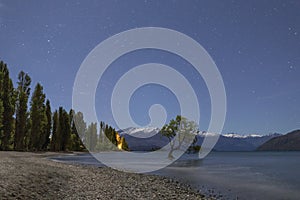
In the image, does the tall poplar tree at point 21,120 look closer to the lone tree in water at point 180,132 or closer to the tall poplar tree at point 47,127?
the tall poplar tree at point 47,127

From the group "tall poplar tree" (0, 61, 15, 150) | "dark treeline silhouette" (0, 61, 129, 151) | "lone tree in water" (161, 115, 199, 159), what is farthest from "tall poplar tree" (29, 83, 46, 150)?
"lone tree in water" (161, 115, 199, 159)

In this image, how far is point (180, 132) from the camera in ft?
201

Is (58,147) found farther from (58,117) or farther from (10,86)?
(10,86)

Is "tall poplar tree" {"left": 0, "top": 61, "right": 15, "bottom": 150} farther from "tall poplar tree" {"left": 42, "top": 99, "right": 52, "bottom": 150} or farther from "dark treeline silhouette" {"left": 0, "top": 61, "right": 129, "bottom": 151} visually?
"tall poplar tree" {"left": 42, "top": 99, "right": 52, "bottom": 150}

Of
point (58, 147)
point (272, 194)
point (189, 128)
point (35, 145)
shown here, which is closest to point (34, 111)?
point (35, 145)

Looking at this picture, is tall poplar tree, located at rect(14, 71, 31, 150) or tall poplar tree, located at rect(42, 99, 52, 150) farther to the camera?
tall poplar tree, located at rect(42, 99, 52, 150)

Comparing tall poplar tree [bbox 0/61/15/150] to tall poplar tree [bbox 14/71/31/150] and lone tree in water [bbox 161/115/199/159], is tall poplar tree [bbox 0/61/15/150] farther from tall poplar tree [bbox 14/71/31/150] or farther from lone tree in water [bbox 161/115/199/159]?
lone tree in water [bbox 161/115/199/159]

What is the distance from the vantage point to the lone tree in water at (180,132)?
60.8 metres

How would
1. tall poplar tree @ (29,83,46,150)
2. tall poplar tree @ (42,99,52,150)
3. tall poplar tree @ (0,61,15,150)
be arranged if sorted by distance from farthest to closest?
1. tall poplar tree @ (42,99,52,150)
2. tall poplar tree @ (29,83,46,150)
3. tall poplar tree @ (0,61,15,150)

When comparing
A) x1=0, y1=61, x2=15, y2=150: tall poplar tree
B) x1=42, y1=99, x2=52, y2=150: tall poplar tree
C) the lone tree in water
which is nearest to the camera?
x1=0, y1=61, x2=15, y2=150: tall poplar tree

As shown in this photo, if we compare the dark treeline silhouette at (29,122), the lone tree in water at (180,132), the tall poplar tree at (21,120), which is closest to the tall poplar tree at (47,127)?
the dark treeline silhouette at (29,122)

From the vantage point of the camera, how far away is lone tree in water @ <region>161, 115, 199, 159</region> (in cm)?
6075

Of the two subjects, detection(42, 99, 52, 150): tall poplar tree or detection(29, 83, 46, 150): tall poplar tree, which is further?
detection(42, 99, 52, 150): tall poplar tree

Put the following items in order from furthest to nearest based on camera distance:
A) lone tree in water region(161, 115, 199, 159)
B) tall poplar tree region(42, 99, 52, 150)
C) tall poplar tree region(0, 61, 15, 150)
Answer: tall poplar tree region(42, 99, 52, 150)
lone tree in water region(161, 115, 199, 159)
tall poplar tree region(0, 61, 15, 150)
